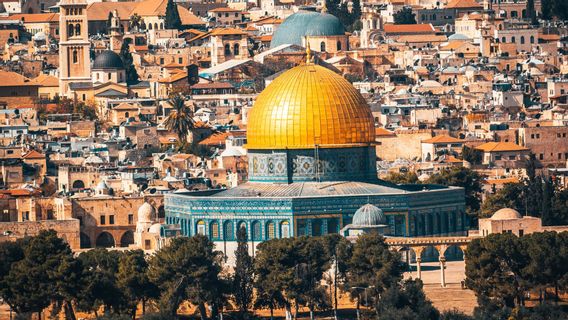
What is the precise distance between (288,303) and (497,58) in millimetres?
80927

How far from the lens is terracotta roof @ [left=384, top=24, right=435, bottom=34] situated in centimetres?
18588

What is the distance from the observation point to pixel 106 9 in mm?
196875

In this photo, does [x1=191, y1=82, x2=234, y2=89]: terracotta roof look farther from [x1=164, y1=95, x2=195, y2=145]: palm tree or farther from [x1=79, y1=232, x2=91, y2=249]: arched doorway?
[x1=79, y1=232, x2=91, y2=249]: arched doorway

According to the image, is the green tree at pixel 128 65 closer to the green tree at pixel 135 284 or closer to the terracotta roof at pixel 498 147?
the terracotta roof at pixel 498 147

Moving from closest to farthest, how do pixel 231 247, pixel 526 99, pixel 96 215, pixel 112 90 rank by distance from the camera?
pixel 231 247 < pixel 96 215 < pixel 526 99 < pixel 112 90

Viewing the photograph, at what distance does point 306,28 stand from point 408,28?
1656cm

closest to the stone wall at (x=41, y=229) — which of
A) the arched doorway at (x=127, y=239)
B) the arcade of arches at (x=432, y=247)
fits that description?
the arched doorway at (x=127, y=239)

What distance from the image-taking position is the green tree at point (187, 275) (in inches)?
3504

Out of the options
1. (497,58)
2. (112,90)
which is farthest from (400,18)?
(112,90)

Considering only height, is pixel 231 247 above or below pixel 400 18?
below

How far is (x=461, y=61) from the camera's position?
167875 millimetres

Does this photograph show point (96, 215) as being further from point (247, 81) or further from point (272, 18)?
point (272, 18)

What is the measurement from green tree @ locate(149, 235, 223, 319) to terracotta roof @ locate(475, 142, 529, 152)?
129ft

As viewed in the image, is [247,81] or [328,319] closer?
[328,319]
